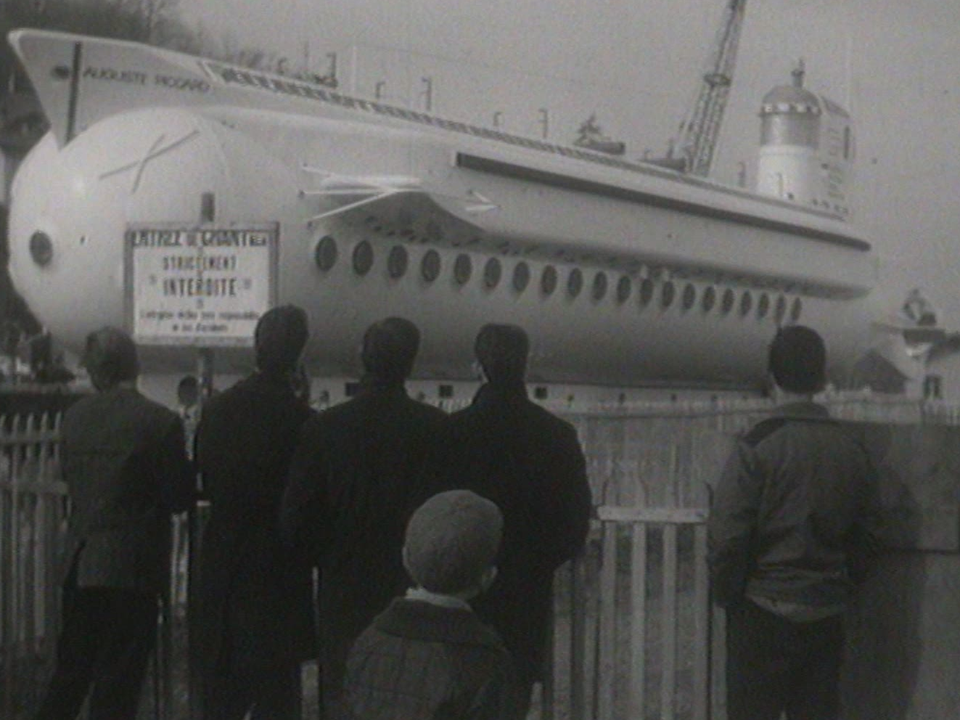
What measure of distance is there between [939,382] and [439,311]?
67.8 feet

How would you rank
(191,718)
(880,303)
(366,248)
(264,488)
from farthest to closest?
(880,303), (366,248), (191,718), (264,488)

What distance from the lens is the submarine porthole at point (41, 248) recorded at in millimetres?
17656

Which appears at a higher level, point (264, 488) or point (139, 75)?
point (139, 75)

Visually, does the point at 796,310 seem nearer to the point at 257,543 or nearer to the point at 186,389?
the point at 186,389

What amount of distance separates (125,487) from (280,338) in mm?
833

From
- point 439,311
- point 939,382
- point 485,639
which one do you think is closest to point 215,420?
point 485,639

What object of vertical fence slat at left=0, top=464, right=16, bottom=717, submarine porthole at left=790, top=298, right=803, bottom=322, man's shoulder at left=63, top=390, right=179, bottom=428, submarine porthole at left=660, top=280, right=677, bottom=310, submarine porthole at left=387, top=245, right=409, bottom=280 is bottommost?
vertical fence slat at left=0, top=464, right=16, bottom=717

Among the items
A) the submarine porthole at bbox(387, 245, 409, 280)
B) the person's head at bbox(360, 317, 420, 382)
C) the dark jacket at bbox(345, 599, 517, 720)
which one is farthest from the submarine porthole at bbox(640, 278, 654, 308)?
the dark jacket at bbox(345, 599, 517, 720)

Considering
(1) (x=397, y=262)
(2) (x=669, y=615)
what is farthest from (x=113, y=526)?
(1) (x=397, y=262)

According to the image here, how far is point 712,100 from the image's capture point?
53.4 metres

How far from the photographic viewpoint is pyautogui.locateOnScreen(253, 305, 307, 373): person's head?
658 cm

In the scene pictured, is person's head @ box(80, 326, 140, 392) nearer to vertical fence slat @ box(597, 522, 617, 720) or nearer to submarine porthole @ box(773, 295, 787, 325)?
vertical fence slat @ box(597, 522, 617, 720)

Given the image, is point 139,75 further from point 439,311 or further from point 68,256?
point 439,311

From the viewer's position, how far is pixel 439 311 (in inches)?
797
